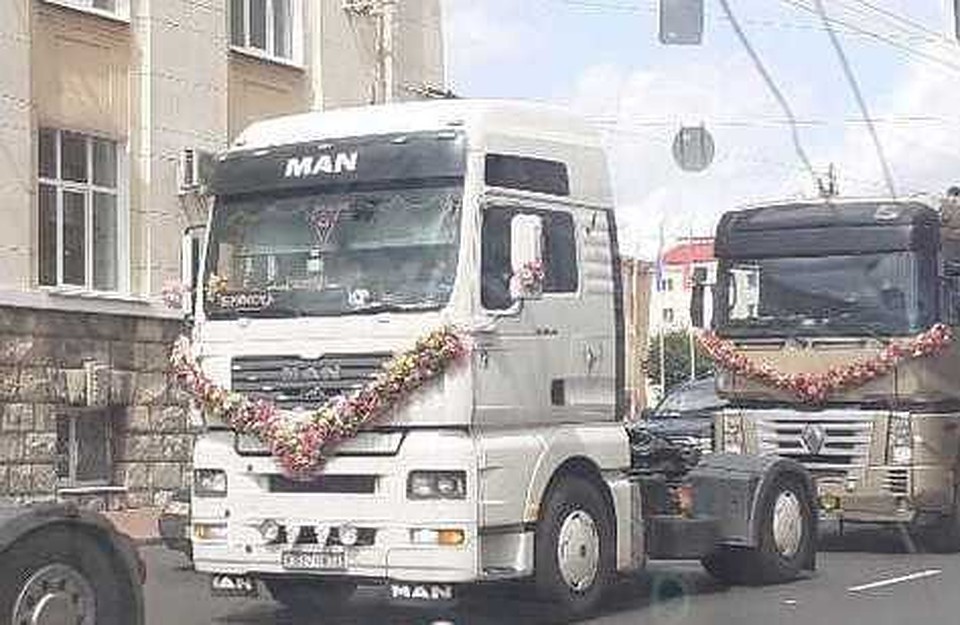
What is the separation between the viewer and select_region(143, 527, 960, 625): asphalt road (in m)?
12.3

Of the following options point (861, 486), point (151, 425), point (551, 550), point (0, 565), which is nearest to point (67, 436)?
point (151, 425)

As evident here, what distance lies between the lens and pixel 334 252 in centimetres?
1167

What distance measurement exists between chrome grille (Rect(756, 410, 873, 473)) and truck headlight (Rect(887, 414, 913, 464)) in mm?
193

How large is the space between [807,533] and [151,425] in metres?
10.9

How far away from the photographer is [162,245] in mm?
23578

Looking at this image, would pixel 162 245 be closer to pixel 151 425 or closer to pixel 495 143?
pixel 151 425

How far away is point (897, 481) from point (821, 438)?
820 mm

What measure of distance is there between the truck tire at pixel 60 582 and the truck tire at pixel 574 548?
10.1 feet

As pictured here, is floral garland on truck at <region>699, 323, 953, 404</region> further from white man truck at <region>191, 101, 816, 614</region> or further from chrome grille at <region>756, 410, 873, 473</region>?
white man truck at <region>191, 101, 816, 614</region>

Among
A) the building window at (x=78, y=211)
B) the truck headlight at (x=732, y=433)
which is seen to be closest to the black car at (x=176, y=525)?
the truck headlight at (x=732, y=433)

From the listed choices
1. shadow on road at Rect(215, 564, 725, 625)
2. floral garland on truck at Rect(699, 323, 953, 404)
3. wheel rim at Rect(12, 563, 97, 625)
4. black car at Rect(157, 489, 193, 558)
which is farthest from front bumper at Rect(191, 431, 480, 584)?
floral garland on truck at Rect(699, 323, 953, 404)

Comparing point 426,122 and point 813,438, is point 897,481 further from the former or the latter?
point 426,122

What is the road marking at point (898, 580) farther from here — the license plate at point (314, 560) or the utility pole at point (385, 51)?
the utility pole at point (385, 51)

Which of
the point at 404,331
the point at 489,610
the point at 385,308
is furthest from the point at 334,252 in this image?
the point at 489,610
